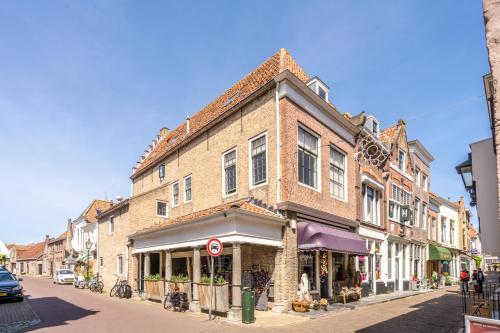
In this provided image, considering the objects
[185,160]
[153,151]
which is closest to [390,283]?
[185,160]

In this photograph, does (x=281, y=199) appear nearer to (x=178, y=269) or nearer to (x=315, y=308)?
(x=315, y=308)

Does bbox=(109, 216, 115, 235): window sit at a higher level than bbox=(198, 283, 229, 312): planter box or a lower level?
higher

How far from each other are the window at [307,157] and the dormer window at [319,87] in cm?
209

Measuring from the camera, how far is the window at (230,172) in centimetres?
1766

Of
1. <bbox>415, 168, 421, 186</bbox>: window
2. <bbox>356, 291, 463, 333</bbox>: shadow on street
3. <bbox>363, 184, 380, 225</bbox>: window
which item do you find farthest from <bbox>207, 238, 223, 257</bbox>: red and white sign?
<bbox>415, 168, 421, 186</bbox>: window

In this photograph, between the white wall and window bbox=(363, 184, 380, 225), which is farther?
window bbox=(363, 184, 380, 225)

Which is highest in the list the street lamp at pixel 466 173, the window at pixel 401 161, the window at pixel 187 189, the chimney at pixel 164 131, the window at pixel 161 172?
the chimney at pixel 164 131

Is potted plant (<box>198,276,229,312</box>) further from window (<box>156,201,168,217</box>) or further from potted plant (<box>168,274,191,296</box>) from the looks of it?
window (<box>156,201,168,217</box>)

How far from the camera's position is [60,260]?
5700 cm

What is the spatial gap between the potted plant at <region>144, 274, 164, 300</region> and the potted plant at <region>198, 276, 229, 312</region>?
4.22 metres

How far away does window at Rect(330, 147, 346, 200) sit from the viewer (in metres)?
18.5

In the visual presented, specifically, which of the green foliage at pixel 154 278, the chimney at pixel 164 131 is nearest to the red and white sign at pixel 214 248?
the green foliage at pixel 154 278

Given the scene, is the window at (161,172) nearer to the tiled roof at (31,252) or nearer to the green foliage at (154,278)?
the green foliage at (154,278)

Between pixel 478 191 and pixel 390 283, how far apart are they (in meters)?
21.2
